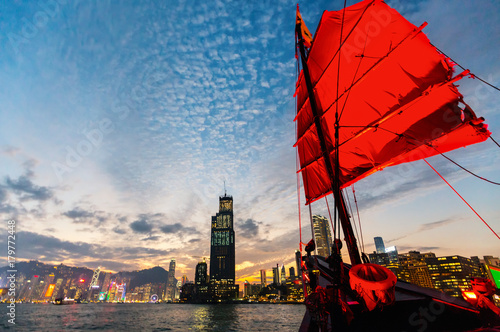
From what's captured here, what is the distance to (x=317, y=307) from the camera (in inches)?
208

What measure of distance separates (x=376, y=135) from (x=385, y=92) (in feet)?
7.32

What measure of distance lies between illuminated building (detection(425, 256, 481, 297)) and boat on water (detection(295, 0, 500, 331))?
161 m

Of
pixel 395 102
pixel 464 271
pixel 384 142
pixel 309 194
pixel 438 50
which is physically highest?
pixel 438 50

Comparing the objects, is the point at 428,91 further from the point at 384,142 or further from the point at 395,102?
the point at 384,142

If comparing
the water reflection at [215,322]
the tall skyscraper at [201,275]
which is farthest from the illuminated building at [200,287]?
the water reflection at [215,322]

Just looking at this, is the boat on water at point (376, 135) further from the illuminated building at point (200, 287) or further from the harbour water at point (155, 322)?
the illuminated building at point (200, 287)

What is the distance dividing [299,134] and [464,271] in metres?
169

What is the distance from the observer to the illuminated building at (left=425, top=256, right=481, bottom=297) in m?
118

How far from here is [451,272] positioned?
12162cm

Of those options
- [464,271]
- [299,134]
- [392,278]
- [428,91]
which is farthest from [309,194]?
[464,271]

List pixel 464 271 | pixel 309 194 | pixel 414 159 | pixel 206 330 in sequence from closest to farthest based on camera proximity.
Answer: pixel 414 159
pixel 309 194
pixel 206 330
pixel 464 271

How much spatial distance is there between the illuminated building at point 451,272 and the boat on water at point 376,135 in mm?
160963

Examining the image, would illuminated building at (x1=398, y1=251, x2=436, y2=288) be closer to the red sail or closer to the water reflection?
the water reflection

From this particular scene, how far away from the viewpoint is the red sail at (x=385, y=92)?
8.29 metres
